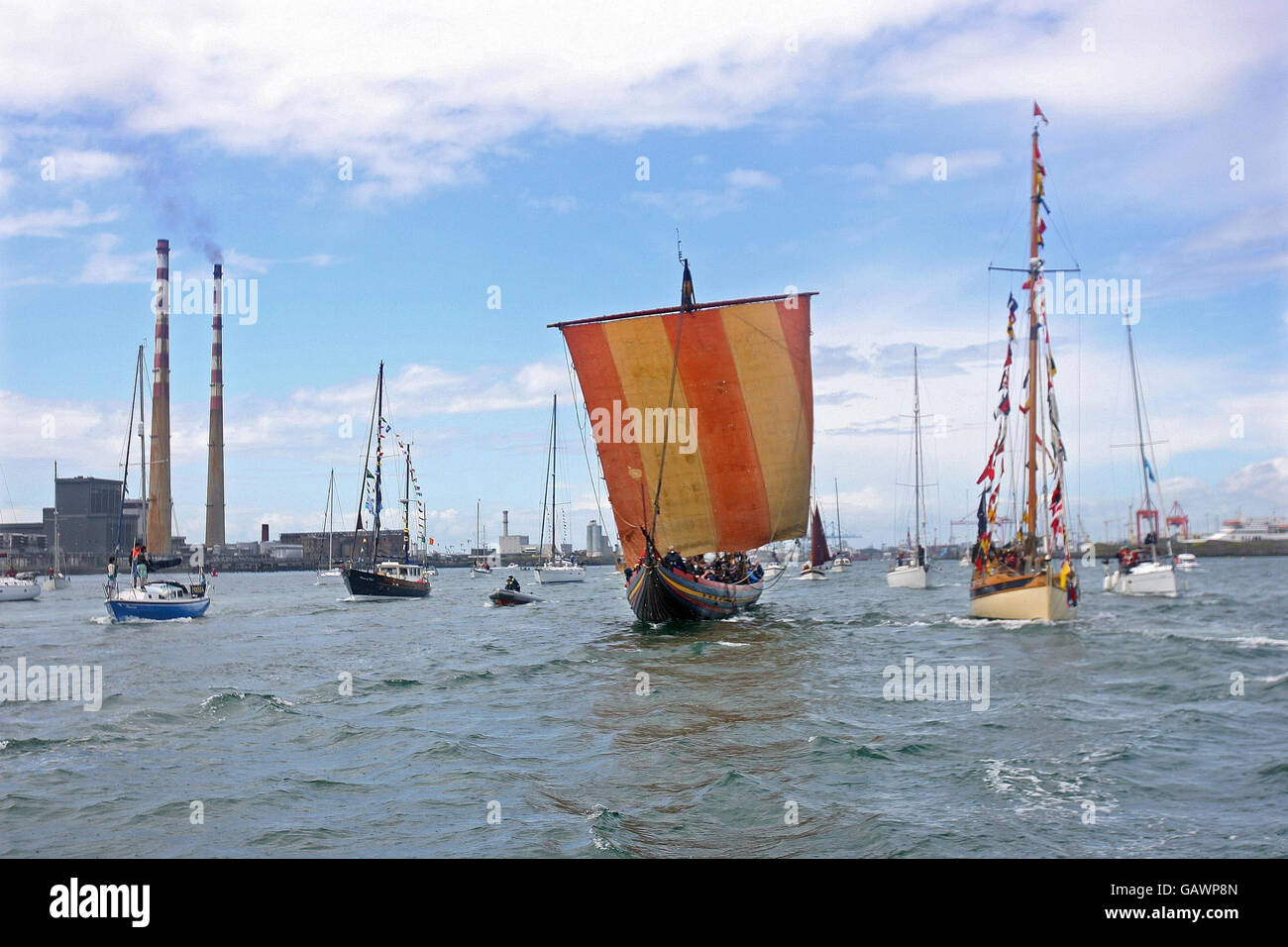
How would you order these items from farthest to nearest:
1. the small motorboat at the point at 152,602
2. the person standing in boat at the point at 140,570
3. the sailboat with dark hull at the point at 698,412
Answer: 1. the person standing in boat at the point at 140,570
2. the small motorboat at the point at 152,602
3. the sailboat with dark hull at the point at 698,412

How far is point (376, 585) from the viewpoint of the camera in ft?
232

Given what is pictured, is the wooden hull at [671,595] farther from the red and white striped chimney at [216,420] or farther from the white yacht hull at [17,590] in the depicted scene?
the red and white striped chimney at [216,420]

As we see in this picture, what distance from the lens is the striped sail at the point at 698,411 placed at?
44.4 metres

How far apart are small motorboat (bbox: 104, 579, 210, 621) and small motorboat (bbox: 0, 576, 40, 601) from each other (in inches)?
1389

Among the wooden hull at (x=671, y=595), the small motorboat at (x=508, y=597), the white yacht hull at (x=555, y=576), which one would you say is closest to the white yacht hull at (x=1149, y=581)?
the wooden hull at (x=671, y=595)

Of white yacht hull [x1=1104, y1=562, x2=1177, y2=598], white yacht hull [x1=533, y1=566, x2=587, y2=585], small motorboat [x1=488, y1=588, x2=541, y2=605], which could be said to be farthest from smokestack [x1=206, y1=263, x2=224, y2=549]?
white yacht hull [x1=1104, y1=562, x2=1177, y2=598]

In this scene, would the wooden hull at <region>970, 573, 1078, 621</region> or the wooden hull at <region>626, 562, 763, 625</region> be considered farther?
the wooden hull at <region>626, 562, 763, 625</region>

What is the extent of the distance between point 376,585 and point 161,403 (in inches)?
3385

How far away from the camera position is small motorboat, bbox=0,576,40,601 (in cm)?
7650

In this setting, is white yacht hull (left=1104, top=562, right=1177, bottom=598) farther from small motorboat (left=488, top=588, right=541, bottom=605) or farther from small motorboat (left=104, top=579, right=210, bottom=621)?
small motorboat (left=104, top=579, right=210, bottom=621)

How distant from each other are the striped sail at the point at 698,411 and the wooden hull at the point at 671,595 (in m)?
3.39

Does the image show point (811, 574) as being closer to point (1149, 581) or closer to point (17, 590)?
point (1149, 581)
